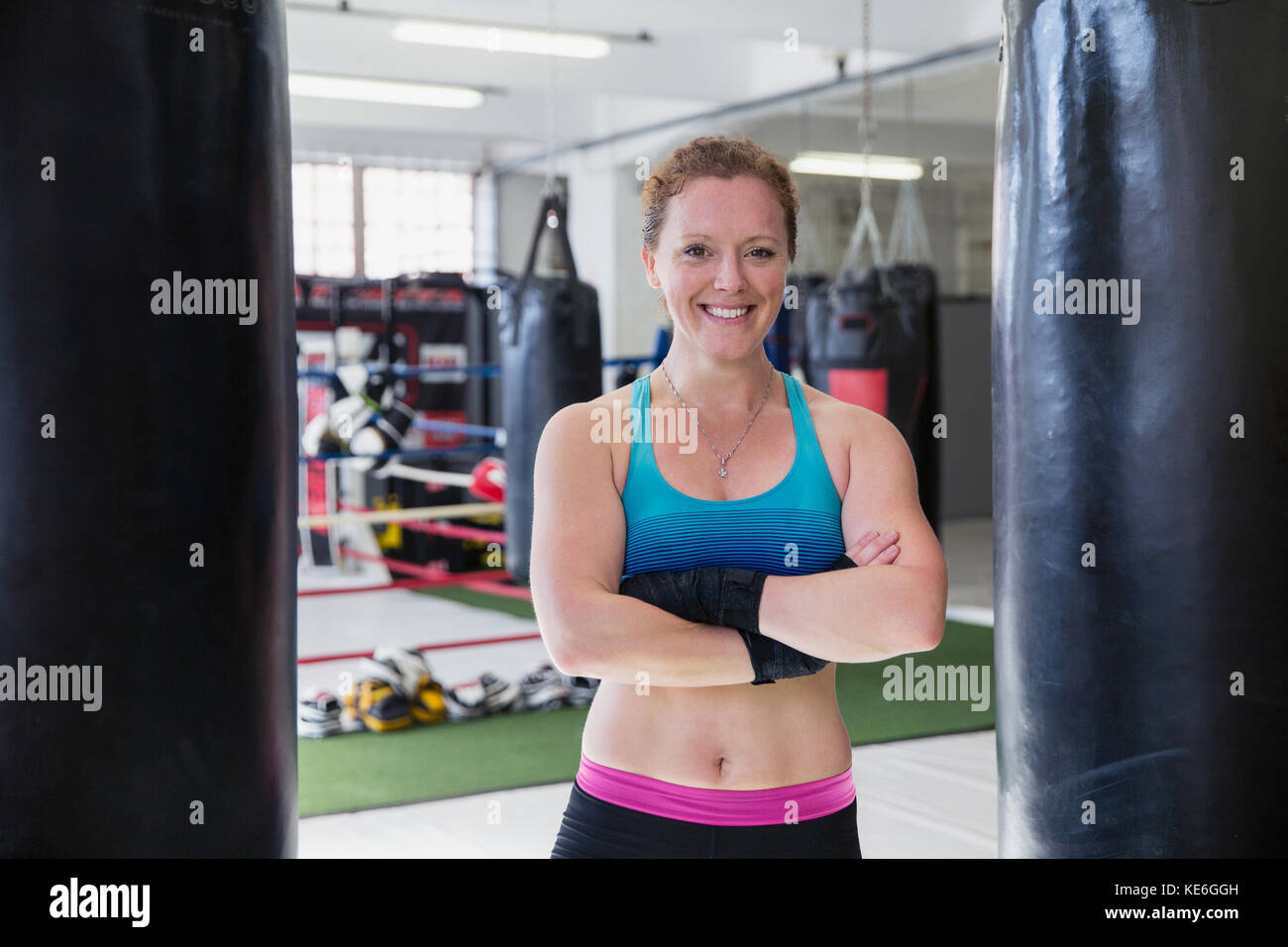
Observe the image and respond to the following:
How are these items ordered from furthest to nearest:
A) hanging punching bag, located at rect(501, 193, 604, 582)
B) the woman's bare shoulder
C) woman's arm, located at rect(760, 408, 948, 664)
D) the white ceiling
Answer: the white ceiling
hanging punching bag, located at rect(501, 193, 604, 582)
the woman's bare shoulder
woman's arm, located at rect(760, 408, 948, 664)

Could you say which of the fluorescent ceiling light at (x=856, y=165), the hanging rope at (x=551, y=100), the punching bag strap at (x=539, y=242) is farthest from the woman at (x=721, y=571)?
the fluorescent ceiling light at (x=856, y=165)

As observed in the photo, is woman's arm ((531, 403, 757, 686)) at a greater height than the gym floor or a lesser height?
greater

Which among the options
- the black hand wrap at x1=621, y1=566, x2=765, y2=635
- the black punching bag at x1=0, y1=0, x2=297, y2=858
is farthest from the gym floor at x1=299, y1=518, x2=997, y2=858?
the black hand wrap at x1=621, y1=566, x2=765, y2=635

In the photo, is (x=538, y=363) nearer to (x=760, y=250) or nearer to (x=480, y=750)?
(x=480, y=750)

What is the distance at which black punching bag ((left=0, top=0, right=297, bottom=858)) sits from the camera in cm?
170

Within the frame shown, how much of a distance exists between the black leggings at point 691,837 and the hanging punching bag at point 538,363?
3.86 metres

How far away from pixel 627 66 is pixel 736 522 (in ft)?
25.4

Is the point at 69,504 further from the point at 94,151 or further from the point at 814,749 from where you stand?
the point at 814,749

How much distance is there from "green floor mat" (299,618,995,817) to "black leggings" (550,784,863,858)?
8.25 ft

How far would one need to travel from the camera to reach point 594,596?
4.78 feet

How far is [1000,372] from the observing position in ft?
6.87

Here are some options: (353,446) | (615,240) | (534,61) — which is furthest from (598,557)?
(615,240)
